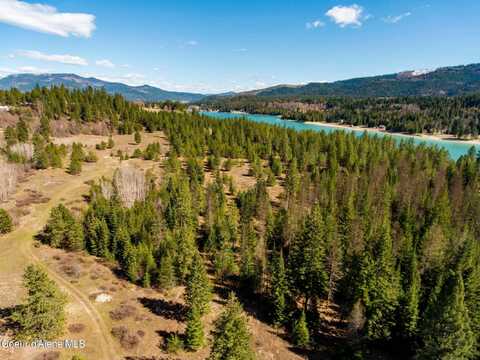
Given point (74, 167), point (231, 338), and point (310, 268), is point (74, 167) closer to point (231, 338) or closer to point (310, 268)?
point (310, 268)

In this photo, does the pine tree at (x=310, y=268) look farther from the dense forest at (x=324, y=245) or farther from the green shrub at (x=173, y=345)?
the green shrub at (x=173, y=345)

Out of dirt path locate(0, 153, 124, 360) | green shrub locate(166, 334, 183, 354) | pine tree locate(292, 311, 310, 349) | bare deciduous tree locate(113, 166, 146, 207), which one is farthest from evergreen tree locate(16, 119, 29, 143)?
pine tree locate(292, 311, 310, 349)

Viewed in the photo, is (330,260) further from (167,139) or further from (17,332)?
(167,139)

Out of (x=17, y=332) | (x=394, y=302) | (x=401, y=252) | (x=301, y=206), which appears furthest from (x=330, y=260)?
(x=17, y=332)

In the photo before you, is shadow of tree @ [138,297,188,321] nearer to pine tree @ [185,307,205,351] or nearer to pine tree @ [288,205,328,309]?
pine tree @ [185,307,205,351]

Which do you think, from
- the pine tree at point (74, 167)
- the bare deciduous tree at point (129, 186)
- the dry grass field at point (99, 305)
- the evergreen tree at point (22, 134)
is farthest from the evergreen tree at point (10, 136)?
the bare deciduous tree at point (129, 186)

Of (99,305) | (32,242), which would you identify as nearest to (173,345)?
(99,305)

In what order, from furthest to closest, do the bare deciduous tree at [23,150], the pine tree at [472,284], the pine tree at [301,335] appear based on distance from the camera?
the bare deciduous tree at [23,150]
the pine tree at [301,335]
the pine tree at [472,284]

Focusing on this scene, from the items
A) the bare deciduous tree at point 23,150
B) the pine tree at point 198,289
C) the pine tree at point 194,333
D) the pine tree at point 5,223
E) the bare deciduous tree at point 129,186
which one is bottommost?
the pine tree at point 194,333
